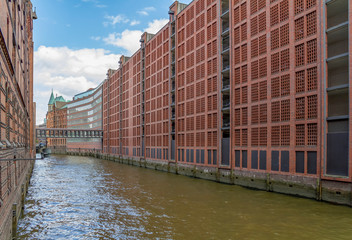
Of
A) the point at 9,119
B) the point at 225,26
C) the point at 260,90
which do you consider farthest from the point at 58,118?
the point at 9,119

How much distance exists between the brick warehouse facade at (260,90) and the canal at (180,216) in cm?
418

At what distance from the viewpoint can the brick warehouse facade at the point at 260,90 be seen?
81.6ft

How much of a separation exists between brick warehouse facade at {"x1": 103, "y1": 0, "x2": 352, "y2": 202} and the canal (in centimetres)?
418

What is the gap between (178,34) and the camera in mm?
51750

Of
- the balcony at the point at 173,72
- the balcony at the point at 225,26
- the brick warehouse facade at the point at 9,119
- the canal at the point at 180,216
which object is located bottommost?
the canal at the point at 180,216

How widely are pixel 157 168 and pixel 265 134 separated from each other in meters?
29.1

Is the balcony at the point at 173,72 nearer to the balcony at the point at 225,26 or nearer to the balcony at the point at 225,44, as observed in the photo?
the balcony at the point at 225,44

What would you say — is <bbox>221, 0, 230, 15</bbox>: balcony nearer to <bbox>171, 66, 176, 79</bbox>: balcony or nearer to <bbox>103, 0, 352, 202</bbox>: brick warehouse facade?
<bbox>103, 0, 352, 202</bbox>: brick warehouse facade

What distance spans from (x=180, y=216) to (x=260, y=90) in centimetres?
1791

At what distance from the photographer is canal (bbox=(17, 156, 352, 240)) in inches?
640

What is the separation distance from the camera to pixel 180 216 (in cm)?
1975

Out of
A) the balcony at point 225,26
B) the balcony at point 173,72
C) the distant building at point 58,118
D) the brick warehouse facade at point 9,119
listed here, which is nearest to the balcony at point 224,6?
the balcony at point 225,26

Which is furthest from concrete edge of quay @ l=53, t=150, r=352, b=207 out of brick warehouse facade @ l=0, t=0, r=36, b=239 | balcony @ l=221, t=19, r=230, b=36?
brick warehouse facade @ l=0, t=0, r=36, b=239

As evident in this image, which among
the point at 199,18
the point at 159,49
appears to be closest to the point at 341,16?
the point at 199,18
